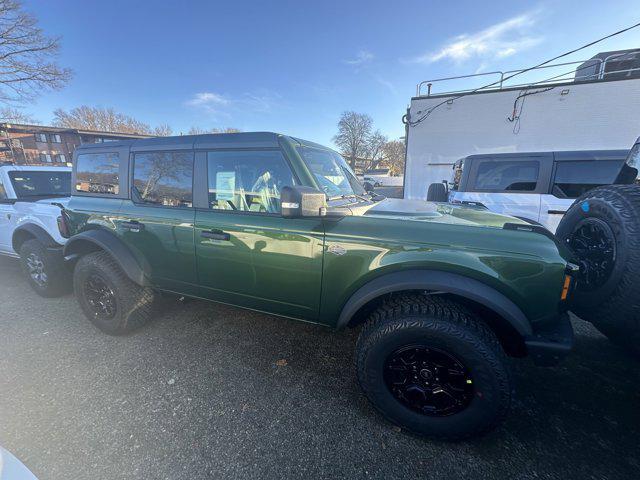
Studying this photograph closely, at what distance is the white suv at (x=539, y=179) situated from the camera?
4.52 metres

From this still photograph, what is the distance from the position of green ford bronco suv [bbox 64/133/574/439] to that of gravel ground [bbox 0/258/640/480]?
0.93 ft

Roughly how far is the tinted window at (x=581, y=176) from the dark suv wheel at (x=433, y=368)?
462 centimetres

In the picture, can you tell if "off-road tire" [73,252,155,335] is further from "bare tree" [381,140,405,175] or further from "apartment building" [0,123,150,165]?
"bare tree" [381,140,405,175]

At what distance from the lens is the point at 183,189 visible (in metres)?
2.47

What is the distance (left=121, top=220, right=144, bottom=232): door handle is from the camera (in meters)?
2.60

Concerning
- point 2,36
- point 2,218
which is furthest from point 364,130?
Result: point 2,218

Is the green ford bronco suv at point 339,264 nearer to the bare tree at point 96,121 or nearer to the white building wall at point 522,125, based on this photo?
the white building wall at point 522,125

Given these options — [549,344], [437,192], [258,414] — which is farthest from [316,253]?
[437,192]

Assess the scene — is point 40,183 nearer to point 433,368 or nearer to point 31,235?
point 31,235

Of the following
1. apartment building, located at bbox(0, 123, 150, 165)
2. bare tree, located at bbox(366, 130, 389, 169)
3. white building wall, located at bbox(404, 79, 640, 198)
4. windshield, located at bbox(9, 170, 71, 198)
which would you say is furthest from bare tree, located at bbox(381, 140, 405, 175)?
windshield, located at bbox(9, 170, 71, 198)

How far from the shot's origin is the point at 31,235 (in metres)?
3.95

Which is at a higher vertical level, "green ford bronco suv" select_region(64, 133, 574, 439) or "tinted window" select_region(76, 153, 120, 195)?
"tinted window" select_region(76, 153, 120, 195)

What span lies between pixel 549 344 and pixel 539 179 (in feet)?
14.5

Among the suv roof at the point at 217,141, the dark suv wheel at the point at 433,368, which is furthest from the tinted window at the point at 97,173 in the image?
the dark suv wheel at the point at 433,368
